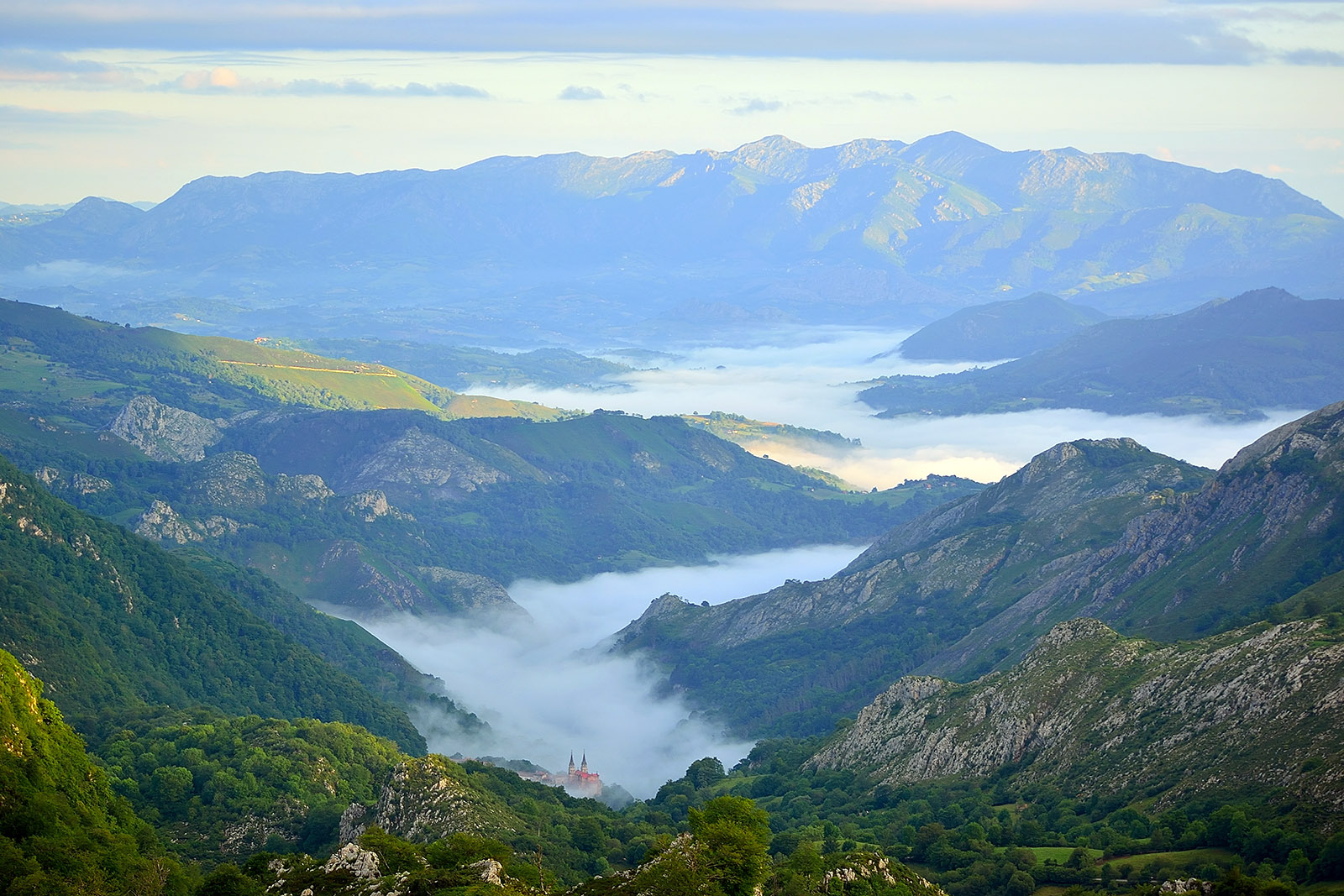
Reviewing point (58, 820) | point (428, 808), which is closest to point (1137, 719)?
point (428, 808)

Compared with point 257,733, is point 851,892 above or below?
above

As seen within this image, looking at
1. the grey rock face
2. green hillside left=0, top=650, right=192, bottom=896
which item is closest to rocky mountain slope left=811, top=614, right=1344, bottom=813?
the grey rock face

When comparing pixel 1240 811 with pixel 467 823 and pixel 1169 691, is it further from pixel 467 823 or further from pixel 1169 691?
pixel 467 823

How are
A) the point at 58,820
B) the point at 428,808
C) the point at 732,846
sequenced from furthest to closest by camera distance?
the point at 428,808 < the point at 58,820 < the point at 732,846

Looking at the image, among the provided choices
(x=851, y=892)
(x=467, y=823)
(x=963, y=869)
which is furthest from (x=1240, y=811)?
(x=467, y=823)

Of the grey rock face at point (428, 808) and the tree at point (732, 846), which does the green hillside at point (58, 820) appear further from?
the tree at point (732, 846)

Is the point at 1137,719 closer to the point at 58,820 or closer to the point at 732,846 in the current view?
the point at 732,846

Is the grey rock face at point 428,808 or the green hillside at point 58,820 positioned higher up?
the green hillside at point 58,820

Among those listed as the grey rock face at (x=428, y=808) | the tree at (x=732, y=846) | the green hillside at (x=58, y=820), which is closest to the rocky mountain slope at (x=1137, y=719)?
the tree at (x=732, y=846)

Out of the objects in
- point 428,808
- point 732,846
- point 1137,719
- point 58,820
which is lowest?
point 428,808
